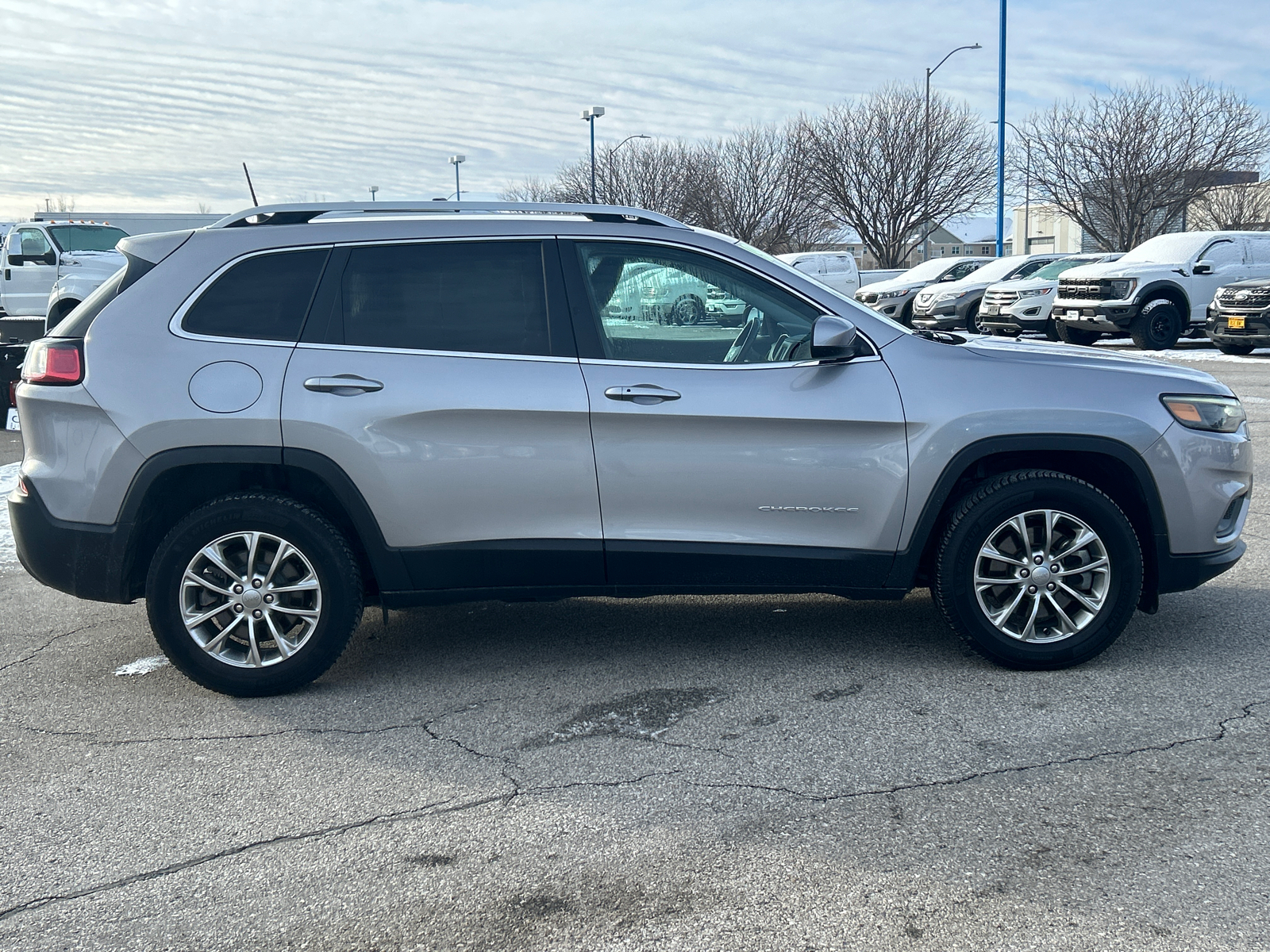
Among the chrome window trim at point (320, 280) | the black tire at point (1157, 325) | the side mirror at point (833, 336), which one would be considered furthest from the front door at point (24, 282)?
the side mirror at point (833, 336)

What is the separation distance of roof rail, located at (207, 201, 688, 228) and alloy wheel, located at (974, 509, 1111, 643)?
1726 millimetres

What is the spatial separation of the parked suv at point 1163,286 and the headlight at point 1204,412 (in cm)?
1574

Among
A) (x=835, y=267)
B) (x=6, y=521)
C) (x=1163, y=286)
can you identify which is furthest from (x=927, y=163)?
(x=6, y=521)

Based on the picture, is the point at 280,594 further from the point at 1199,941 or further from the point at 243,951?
the point at 1199,941

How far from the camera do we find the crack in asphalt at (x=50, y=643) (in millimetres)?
4918

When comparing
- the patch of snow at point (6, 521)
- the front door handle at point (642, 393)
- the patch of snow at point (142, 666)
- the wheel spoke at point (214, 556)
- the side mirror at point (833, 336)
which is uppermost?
the side mirror at point (833, 336)

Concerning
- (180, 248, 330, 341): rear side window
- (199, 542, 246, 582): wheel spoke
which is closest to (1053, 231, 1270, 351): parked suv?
(180, 248, 330, 341): rear side window

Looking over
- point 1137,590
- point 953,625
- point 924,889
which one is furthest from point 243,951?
point 1137,590

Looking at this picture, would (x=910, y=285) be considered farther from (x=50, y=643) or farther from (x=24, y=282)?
(x=50, y=643)

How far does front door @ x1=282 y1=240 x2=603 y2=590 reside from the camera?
430 cm

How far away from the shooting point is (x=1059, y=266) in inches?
936

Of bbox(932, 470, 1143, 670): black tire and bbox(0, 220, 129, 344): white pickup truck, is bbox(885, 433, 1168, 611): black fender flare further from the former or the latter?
bbox(0, 220, 129, 344): white pickup truck

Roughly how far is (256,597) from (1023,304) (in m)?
20.3

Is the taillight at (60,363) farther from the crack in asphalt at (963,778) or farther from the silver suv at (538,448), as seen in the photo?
the crack in asphalt at (963,778)
